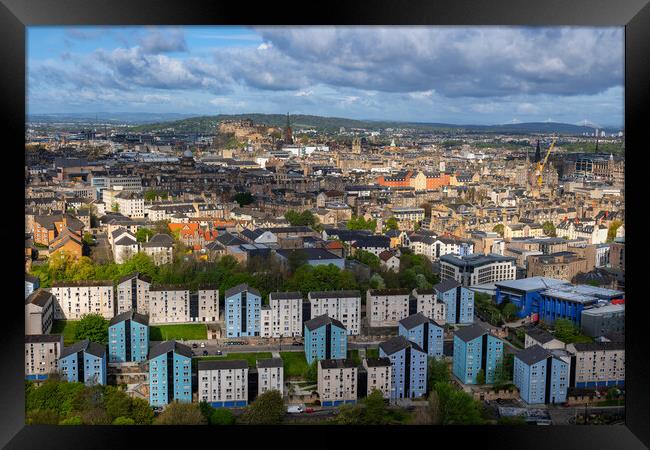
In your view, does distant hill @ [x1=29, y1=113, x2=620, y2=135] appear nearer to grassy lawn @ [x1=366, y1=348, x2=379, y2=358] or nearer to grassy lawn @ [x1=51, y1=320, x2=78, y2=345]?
grassy lawn @ [x1=51, y1=320, x2=78, y2=345]

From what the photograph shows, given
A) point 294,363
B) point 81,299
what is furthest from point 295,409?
point 81,299

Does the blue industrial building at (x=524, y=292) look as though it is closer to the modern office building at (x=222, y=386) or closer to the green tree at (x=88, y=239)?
the modern office building at (x=222, y=386)

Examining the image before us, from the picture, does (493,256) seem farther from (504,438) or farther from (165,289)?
(504,438)

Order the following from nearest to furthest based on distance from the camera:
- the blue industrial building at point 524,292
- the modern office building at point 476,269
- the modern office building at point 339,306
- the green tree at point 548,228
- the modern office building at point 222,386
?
the modern office building at point 222,386
the modern office building at point 339,306
the blue industrial building at point 524,292
the modern office building at point 476,269
the green tree at point 548,228

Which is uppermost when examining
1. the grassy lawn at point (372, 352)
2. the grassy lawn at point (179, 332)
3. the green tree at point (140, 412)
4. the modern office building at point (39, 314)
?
the modern office building at point (39, 314)

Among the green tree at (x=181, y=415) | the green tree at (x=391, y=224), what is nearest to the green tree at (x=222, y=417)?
the green tree at (x=181, y=415)
